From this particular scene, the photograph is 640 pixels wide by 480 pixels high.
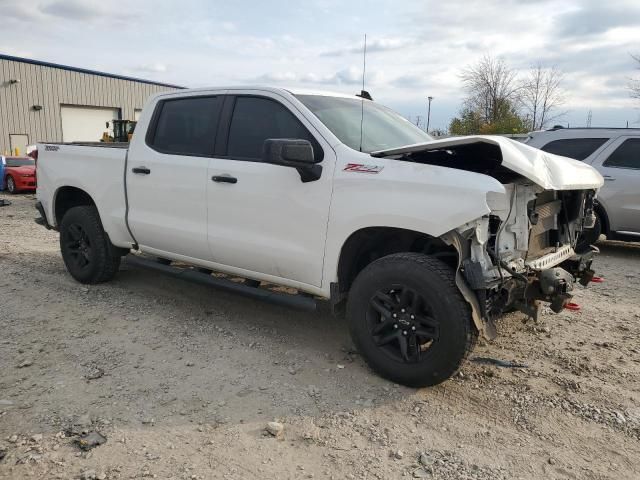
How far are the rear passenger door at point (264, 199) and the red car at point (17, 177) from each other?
14635 mm

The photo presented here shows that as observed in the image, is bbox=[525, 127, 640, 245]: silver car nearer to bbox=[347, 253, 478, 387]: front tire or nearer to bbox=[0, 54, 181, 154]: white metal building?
bbox=[347, 253, 478, 387]: front tire

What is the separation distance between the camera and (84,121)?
2956cm

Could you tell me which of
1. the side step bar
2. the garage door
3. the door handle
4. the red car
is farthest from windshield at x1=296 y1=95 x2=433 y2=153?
the garage door

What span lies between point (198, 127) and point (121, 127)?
825 inches

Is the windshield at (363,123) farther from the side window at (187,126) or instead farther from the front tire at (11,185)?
the front tire at (11,185)

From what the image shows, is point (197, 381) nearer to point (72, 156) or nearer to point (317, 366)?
point (317, 366)

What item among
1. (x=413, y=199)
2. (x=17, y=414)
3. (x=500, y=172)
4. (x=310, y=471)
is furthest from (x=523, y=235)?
(x=17, y=414)

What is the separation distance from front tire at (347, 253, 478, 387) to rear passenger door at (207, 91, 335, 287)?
1.64 ft

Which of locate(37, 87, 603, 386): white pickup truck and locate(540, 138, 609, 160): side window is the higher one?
locate(540, 138, 609, 160): side window

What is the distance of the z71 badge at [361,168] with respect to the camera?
11.7 ft

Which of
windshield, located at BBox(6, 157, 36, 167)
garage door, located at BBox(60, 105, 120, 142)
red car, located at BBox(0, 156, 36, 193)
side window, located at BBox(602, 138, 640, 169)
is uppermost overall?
garage door, located at BBox(60, 105, 120, 142)

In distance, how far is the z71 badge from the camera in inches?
141

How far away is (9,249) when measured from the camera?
7.67 meters

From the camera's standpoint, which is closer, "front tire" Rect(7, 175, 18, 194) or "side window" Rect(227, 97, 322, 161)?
"side window" Rect(227, 97, 322, 161)
